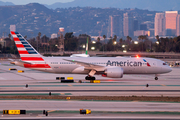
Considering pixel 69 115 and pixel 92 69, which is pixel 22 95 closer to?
pixel 69 115

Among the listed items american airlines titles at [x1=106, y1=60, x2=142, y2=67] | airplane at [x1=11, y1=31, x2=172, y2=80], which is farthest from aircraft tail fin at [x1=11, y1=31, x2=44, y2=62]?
american airlines titles at [x1=106, y1=60, x2=142, y2=67]

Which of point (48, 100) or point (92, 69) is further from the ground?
point (92, 69)

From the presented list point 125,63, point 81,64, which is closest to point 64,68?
point 81,64

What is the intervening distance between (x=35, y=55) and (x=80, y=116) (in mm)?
25875

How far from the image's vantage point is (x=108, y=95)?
30.2m

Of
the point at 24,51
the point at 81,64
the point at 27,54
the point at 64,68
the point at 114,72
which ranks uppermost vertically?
the point at 24,51

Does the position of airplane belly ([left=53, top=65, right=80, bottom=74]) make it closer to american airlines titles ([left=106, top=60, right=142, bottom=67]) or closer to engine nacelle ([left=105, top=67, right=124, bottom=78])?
american airlines titles ([left=106, top=60, right=142, bottom=67])

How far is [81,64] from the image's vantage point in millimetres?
44906

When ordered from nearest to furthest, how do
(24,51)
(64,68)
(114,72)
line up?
(114,72) → (24,51) → (64,68)

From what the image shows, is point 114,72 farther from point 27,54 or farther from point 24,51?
point 24,51

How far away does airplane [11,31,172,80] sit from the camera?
44.9 metres

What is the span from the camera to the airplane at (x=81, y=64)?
4491 centimetres

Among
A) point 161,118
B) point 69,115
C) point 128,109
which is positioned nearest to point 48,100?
point 69,115

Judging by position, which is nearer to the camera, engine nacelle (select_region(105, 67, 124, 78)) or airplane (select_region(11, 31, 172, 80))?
engine nacelle (select_region(105, 67, 124, 78))
